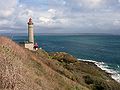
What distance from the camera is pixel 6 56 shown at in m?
17.2

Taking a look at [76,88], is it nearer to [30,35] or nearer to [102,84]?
[102,84]

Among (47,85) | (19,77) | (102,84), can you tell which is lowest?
(102,84)

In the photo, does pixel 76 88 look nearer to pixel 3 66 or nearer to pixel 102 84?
pixel 102 84

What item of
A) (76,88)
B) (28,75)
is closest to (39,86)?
(28,75)

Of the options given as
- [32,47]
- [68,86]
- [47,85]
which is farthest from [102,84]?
[32,47]

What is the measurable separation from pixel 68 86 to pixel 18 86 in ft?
26.9

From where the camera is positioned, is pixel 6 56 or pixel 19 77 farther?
pixel 6 56

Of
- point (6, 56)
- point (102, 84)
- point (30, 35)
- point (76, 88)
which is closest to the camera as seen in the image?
point (6, 56)

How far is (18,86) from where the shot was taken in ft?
48.1

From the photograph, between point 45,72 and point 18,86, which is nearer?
point 18,86

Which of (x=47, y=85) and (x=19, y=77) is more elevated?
(x=19, y=77)

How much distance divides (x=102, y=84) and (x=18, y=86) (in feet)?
46.9

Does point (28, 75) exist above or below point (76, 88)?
above

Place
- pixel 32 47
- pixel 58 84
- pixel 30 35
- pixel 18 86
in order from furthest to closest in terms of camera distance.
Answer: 1. pixel 30 35
2. pixel 32 47
3. pixel 58 84
4. pixel 18 86
